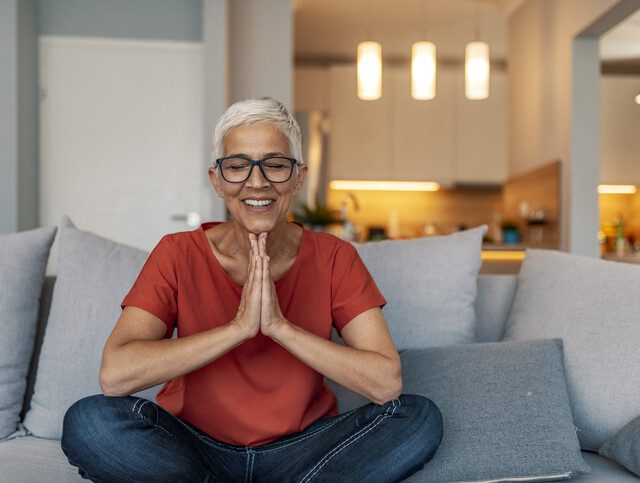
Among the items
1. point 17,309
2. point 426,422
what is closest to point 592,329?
point 426,422

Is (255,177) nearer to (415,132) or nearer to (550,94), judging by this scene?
(550,94)

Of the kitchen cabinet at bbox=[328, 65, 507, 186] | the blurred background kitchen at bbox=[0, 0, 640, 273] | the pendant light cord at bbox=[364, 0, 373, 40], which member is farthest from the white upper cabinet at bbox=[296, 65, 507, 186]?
the blurred background kitchen at bbox=[0, 0, 640, 273]

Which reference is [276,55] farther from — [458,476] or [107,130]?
[458,476]

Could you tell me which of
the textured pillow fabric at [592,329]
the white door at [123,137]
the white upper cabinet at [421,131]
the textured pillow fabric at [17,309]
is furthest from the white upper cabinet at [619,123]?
the textured pillow fabric at [17,309]

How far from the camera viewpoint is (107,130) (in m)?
4.75

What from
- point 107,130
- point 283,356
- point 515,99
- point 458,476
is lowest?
point 458,476

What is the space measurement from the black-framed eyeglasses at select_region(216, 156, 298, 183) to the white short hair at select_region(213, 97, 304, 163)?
0.14 ft

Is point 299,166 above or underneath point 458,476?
above

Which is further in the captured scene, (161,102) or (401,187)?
(401,187)

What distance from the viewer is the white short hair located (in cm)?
159

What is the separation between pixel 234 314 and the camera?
5.36ft

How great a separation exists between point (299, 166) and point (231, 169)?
0.17m

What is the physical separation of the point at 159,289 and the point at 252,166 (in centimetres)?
34

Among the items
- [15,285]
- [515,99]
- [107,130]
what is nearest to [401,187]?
[515,99]
